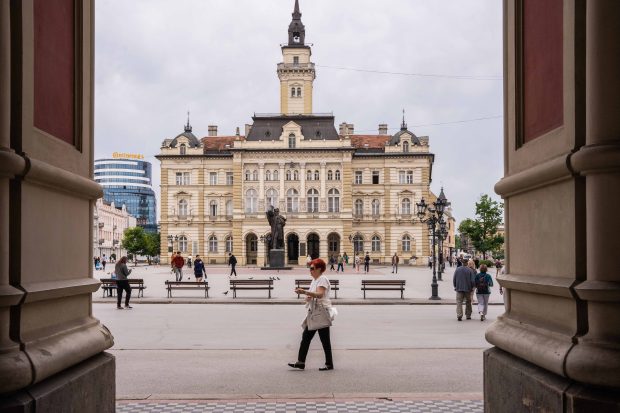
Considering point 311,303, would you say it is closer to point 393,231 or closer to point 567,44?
point 567,44

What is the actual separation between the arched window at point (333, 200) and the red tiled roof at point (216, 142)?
48.8 ft

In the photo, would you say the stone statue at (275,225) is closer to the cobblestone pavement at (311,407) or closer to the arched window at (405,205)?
the arched window at (405,205)

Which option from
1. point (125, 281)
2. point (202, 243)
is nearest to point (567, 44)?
point (125, 281)


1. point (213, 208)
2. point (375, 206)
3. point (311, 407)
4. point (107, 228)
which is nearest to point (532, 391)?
point (311, 407)

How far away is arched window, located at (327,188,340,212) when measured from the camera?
81.4 meters

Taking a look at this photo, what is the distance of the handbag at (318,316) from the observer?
395 inches

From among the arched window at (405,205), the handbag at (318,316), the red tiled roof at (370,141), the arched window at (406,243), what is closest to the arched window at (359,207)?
the arched window at (405,205)

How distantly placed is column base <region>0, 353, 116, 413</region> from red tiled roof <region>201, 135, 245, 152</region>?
266 ft

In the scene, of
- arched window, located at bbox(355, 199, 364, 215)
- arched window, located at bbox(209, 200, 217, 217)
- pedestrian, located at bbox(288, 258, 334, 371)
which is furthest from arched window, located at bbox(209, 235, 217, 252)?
pedestrian, located at bbox(288, 258, 334, 371)

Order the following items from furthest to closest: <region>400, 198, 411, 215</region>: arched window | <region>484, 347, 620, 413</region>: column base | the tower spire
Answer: the tower spire < <region>400, 198, 411, 215</region>: arched window < <region>484, 347, 620, 413</region>: column base

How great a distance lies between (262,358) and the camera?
37.5 feet

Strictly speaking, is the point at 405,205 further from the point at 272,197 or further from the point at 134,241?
the point at 134,241

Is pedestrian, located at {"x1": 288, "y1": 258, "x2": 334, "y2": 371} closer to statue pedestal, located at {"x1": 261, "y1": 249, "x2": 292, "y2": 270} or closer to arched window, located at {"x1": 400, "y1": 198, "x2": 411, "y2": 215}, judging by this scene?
statue pedestal, located at {"x1": 261, "y1": 249, "x2": 292, "y2": 270}

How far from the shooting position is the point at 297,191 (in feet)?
267
